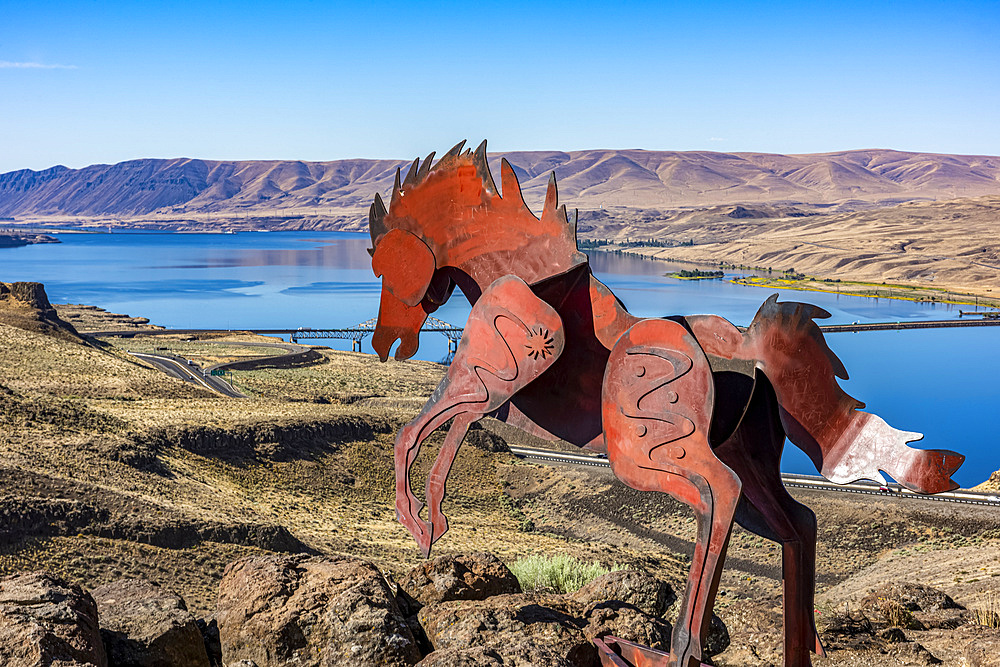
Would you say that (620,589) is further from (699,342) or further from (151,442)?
(151,442)

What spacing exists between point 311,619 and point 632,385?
477cm

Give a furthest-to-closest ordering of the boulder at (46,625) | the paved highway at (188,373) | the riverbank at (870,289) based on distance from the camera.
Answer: the riverbank at (870,289) < the paved highway at (188,373) < the boulder at (46,625)

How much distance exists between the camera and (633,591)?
37.2 feet

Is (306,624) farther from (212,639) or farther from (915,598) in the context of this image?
(915,598)

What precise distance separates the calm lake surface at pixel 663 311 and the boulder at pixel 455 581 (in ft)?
123

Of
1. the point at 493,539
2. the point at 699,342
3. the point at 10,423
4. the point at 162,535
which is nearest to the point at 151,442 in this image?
the point at 10,423

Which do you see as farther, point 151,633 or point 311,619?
point 311,619

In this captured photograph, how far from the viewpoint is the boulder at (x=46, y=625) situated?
785cm

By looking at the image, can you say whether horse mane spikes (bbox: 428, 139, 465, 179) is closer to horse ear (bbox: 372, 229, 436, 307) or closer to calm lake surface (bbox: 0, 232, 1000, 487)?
horse ear (bbox: 372, 229, 436, 307)

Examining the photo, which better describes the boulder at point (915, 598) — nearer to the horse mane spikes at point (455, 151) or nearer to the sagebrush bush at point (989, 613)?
the sagebrush bush at point (989, 613)

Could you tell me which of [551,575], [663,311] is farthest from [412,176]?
Result: [663,311]

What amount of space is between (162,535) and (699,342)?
17.6 m

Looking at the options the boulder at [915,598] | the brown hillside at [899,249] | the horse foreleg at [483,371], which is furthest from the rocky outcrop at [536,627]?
the brown hillside at [899,249]

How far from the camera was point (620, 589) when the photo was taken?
451 inches
